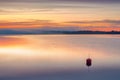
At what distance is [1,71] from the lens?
1886cm

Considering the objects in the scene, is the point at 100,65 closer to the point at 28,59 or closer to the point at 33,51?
the point at 28,59

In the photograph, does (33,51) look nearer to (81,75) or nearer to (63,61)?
(63,61)

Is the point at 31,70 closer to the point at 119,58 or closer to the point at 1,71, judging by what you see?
the point at 1,71

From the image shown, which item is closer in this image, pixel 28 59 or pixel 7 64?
pixel 7 64

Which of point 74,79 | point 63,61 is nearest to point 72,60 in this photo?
point 63,61

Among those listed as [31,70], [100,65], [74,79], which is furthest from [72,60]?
[74,79]

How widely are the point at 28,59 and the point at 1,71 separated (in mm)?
4632

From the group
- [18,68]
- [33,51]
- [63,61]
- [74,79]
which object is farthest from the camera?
[33,51]

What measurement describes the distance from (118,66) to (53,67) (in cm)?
298

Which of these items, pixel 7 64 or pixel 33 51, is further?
pixel 33 51

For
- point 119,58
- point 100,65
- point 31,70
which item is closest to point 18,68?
point 31,70

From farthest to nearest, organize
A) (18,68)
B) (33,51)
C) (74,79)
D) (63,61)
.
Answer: (33,51), (63,61), (18,68), (74,79)

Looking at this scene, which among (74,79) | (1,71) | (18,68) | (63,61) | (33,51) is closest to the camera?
(74,79)

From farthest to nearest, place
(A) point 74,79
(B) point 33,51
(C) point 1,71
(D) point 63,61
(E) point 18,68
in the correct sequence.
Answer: (B) point 33,51, (D) point 63,61, (E) point 18,68, (C) point 1,71, (A) point 74,79
